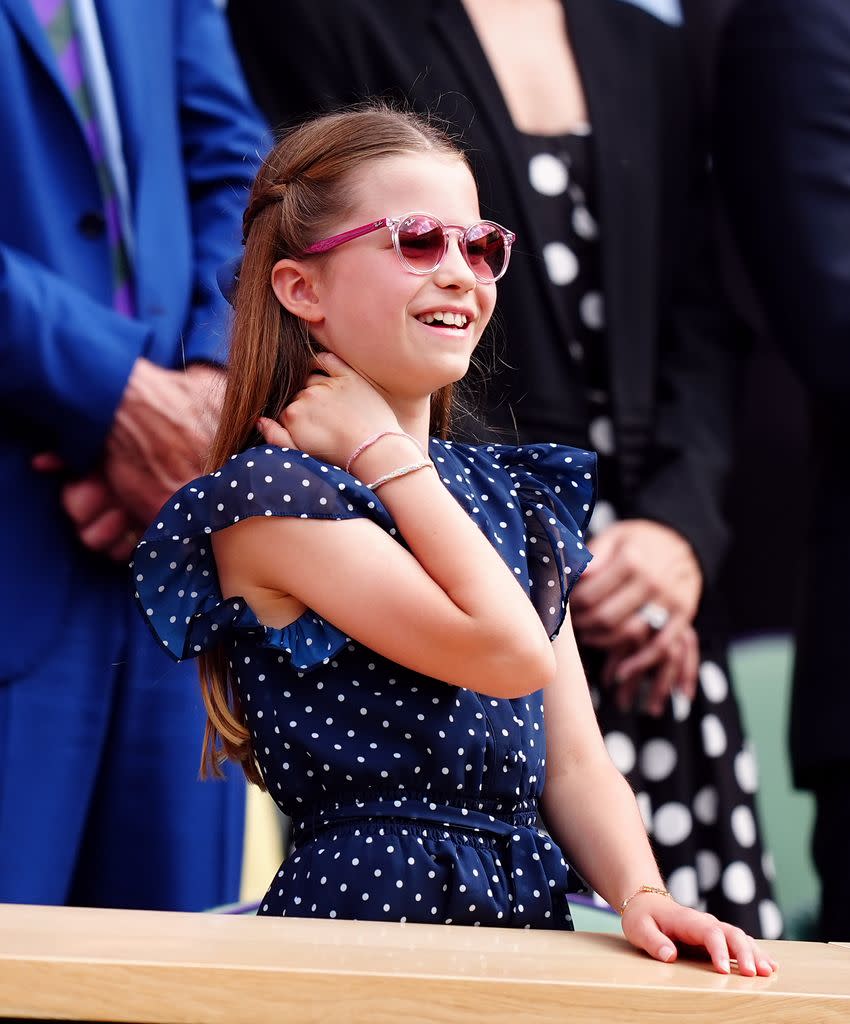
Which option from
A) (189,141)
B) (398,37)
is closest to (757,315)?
(398,37)

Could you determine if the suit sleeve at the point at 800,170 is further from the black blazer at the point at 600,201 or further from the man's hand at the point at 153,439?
the man's hand at the point at 153,439

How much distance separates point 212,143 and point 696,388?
0.83 m

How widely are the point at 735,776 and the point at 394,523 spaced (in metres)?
1.07

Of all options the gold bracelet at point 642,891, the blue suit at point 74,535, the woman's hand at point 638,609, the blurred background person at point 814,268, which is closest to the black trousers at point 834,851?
the blurred background person at point 814,268

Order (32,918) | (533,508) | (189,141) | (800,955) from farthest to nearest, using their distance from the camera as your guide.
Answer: (189,141), (533,508), (800,955), (32,918)

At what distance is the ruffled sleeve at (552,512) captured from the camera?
150 centimetres

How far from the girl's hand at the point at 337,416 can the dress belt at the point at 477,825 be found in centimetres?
32

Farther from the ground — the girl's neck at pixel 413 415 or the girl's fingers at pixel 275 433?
the girl's neck at pixel 413 415

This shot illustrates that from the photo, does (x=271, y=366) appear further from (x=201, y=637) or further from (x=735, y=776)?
(x=735, y=776)

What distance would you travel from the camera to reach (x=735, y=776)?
223 cm

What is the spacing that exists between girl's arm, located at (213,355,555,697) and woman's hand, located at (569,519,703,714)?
0.83 meters

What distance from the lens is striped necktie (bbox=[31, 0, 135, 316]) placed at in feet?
6.77

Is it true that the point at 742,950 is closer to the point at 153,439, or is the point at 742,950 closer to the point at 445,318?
the point at 445,318

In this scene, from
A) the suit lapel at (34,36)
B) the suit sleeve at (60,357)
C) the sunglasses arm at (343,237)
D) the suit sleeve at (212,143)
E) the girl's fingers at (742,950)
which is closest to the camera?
the girl's fingers at (742,950)
